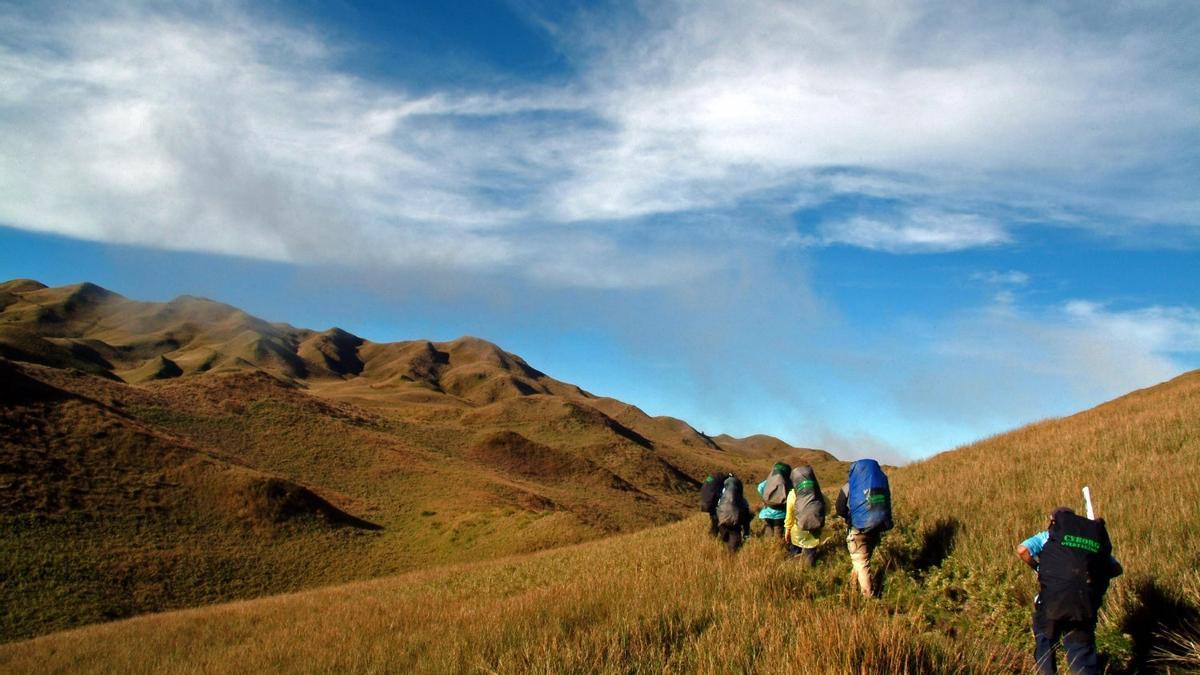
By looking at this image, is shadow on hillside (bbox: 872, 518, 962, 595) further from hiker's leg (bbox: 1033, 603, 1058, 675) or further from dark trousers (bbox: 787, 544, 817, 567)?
hiker's leg (bbox: 1033, 603, 1058, 675)

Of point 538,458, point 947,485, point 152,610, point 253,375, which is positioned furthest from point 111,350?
point 947,485

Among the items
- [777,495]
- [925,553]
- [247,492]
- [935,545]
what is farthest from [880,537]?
[247,492]

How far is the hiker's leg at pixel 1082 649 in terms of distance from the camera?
502cm

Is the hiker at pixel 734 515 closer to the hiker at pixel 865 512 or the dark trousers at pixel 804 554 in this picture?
the dark trousers at pixel 804 554

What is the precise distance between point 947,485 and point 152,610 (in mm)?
31139

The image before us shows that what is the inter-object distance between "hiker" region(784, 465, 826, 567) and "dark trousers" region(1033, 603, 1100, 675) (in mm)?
3514

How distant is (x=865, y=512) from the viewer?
775 cm

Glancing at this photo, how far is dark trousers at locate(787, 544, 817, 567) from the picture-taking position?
28.6 feet

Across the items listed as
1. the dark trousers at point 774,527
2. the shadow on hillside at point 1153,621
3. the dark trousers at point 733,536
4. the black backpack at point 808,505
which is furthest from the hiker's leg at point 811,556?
the shadow on hillside at point 1153,621

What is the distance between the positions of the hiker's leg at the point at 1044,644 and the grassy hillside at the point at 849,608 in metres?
0.14

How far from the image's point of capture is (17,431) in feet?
129

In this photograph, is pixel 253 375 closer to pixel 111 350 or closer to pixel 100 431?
pixel 100 431

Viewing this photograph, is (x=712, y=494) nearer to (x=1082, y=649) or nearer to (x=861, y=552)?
(x=861, y=552)

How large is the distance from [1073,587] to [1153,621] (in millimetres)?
1644
